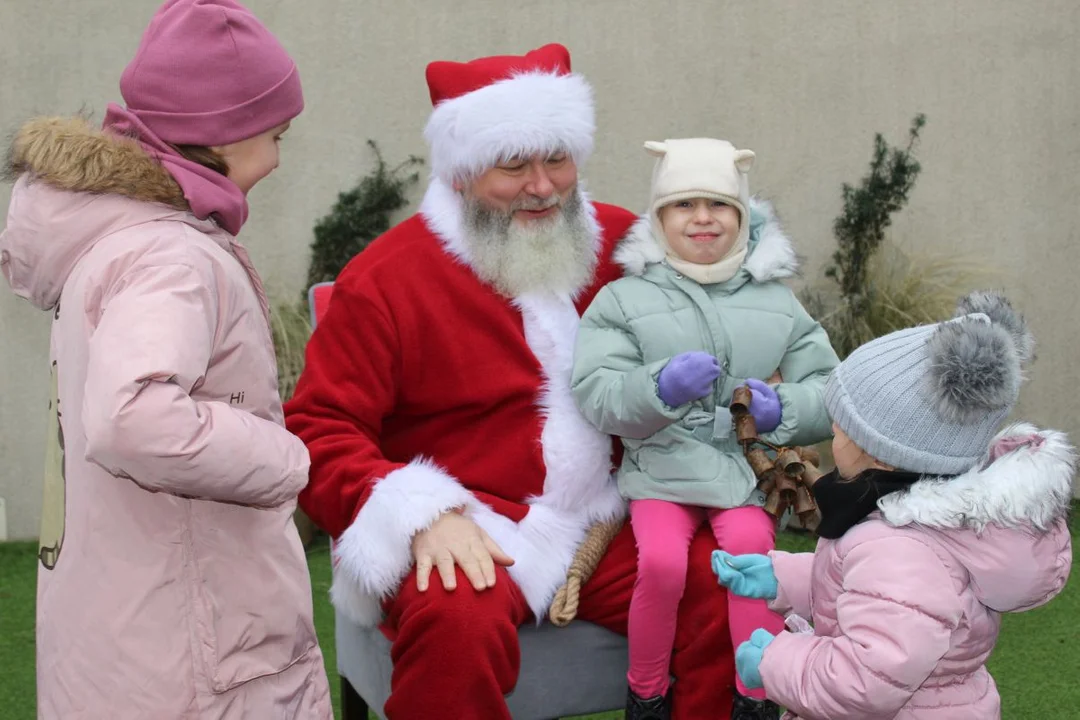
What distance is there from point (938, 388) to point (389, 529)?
1157 millimetres

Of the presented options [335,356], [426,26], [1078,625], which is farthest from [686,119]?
[335,356]

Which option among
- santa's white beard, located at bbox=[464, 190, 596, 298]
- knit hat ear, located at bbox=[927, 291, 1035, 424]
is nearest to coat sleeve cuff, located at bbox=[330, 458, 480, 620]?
santa's white beard, located at bbox=[464, 190, 596, 298]

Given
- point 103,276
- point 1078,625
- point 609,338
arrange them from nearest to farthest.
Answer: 1. point 103,276
2. point 609,338
3. point 1078,625

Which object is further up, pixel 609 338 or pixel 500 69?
pixel 500 69

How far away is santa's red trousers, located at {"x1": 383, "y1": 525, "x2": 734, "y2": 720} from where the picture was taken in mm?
2504

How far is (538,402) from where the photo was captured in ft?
9.64

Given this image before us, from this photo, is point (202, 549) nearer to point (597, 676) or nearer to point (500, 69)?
point (597, 676)

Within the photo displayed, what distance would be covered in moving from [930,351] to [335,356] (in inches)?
53.7

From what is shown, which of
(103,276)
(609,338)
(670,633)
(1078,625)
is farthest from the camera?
(1078,625)

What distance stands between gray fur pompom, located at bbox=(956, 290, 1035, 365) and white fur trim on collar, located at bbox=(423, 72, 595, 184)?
111cm

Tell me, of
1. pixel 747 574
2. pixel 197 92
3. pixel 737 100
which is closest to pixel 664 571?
pixel 747 574

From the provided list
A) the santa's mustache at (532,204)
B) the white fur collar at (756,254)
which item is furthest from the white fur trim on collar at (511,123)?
the white fur collar at (756,254)

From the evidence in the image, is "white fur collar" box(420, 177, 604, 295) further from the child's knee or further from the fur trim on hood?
the fur trim on hood

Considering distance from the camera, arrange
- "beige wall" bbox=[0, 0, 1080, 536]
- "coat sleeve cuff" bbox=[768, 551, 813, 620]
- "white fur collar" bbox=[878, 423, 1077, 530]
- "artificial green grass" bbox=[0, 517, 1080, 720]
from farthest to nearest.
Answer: "beige wall" bbox=[0, 0, 1080, 536]
"artificial green grass" bbox=[0, 517, 1080, 720]
"coat sleeve cuff" bbox=[768, 551, 813, 620]
"white fur collar" bbox=[878, 423, 1077, 530]
